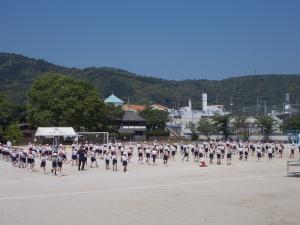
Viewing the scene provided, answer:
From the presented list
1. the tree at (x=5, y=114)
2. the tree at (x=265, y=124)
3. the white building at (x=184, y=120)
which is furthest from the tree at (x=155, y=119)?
the tree at (x=5, y=114)

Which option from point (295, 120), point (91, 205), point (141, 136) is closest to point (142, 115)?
point (141, 136)

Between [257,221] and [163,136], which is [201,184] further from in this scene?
[163,136]

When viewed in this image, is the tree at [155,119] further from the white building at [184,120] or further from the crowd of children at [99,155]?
the crowd of children at [99,155]

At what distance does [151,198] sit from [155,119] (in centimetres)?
8426

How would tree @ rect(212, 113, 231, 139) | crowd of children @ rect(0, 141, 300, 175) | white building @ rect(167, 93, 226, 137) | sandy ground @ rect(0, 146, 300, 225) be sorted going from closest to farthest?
sandy ground @ rect(0, 146, 300, 225), crowd of children @ rect(0, 141, 300, 175), tree @ rect(212, 113, 231, 139), white building @ rect(167, 93, 226, 137)

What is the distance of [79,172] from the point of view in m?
31.0

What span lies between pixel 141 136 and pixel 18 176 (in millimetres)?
69097

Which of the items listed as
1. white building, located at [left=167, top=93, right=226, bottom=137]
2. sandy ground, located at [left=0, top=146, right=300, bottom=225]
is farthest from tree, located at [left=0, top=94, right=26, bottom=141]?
sandy ground, located at [left=0, top=146, right=300, bottom=225]

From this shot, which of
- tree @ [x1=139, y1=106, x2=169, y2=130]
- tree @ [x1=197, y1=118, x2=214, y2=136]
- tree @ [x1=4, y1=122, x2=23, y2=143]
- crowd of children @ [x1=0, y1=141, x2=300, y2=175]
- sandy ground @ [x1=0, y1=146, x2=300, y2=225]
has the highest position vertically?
tree @ [x1=139, y1=106, x2=169, y2=130]

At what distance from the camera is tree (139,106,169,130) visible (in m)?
104

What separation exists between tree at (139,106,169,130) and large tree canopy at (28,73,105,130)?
23.5m

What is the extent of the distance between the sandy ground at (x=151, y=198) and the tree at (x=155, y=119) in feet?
241

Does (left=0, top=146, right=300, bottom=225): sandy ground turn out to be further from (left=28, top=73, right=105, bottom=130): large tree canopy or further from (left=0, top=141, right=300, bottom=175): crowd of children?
(left=28, top=73, right=105, bottom=130): large tree canopy

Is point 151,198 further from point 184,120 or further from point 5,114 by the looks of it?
point 184,120
